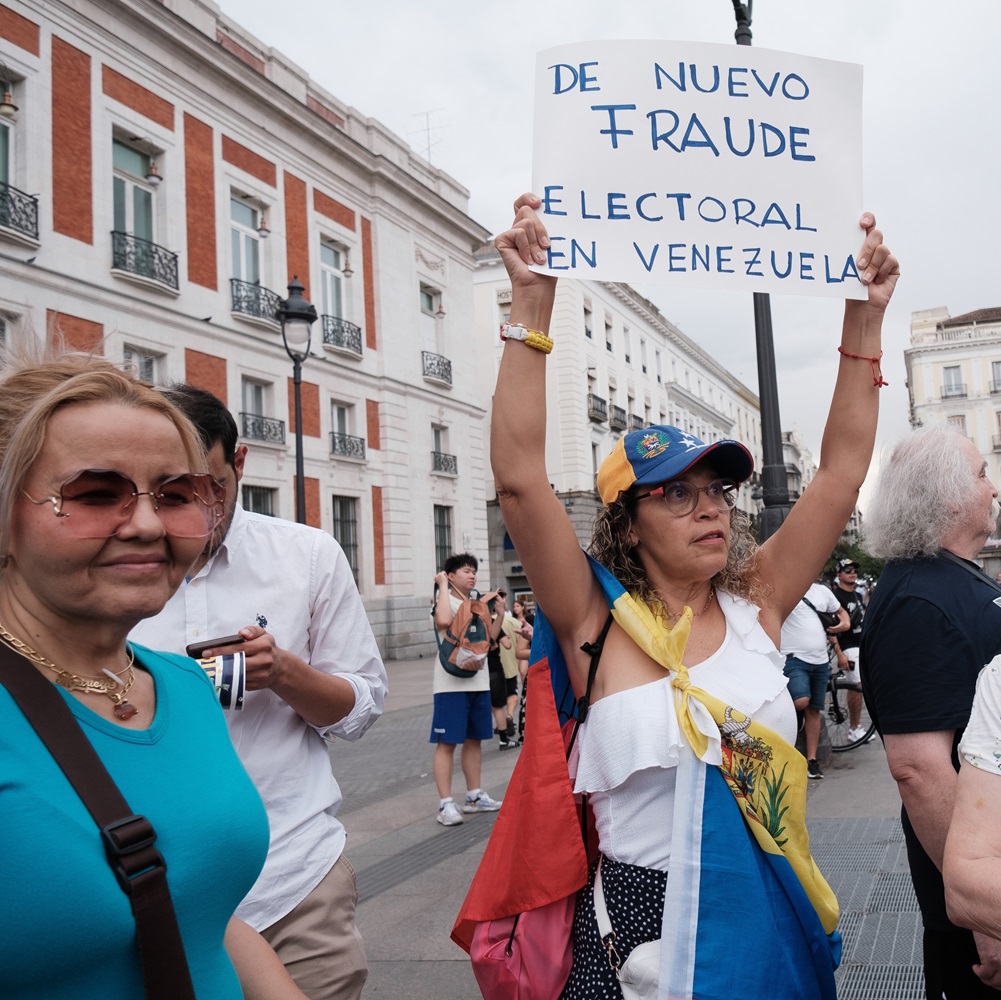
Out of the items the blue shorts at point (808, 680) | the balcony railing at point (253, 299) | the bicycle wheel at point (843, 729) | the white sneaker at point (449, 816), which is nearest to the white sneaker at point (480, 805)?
the white sneaker at point (449, 816)

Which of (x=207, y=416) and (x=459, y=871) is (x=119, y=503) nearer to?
(x=207, y=416)

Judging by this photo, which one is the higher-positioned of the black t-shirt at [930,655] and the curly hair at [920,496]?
the curly hair at [920,496]

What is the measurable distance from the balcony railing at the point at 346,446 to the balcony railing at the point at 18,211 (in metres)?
8.92

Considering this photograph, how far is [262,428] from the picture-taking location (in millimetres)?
21375

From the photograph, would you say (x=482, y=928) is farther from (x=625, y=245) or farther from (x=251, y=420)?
(x=251, y=420)

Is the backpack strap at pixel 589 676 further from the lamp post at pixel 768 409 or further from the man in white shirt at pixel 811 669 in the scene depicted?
the lamp post at pixel 768 409

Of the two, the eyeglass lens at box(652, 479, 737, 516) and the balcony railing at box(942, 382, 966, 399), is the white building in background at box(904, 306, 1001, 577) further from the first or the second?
the eyeglass lens at box(652, 479, 737, 516)

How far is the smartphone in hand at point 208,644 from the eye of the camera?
2.06m

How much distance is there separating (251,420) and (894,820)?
17362 mm

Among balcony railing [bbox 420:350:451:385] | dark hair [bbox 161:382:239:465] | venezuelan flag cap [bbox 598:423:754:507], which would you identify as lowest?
venezuelan flag cap [bbox 598:423:754:507]

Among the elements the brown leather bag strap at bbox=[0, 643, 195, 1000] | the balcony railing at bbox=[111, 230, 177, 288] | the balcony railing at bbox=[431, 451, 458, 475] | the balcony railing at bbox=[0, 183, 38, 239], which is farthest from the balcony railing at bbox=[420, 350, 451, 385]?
the brown leather bag strap at bbox=[0, 643, 195, 1000]

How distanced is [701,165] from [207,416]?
4.58 ft

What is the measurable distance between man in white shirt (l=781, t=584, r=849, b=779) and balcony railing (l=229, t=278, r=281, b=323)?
15776 mm

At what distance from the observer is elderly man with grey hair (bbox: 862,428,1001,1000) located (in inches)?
91.5
